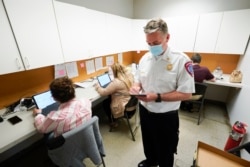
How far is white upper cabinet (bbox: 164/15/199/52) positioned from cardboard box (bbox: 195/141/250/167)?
2.03 metres

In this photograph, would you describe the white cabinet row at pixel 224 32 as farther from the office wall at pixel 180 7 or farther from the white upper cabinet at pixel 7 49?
the white upper cabinet at pixel 7 49

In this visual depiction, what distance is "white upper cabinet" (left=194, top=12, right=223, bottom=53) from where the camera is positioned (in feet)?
7.61

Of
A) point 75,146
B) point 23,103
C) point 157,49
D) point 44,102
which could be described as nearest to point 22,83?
point 23,103

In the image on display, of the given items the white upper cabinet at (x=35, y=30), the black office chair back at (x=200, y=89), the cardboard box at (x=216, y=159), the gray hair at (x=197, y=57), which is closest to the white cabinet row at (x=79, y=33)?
the white upper cabinet at (x=35, y=30)

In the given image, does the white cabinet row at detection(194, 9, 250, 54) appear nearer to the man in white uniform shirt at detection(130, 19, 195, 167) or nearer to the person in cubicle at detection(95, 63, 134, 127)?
the person in cubicle at detection(95, 63, 134, 127)

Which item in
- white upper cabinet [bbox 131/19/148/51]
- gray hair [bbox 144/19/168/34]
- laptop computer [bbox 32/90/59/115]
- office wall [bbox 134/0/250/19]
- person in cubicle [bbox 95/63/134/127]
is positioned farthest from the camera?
white upper cabinet [bbox 131/19/148/51]

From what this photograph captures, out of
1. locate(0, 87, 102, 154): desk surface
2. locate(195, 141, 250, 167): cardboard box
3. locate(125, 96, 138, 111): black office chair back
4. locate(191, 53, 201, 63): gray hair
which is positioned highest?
locate(191, 53, 201, 63): gray hair

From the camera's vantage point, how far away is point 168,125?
1.15 meters

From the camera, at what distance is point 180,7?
2830mm

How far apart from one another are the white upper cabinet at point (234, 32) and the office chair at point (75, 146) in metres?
2.62

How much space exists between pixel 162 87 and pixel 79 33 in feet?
4.49

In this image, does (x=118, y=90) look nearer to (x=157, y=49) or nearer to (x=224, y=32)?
(x=157, y=49)

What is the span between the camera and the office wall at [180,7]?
8.01ft

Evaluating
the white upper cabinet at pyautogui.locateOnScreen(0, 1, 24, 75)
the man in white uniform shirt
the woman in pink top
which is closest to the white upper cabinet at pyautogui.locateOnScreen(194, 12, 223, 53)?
the man in white uniform shirt
